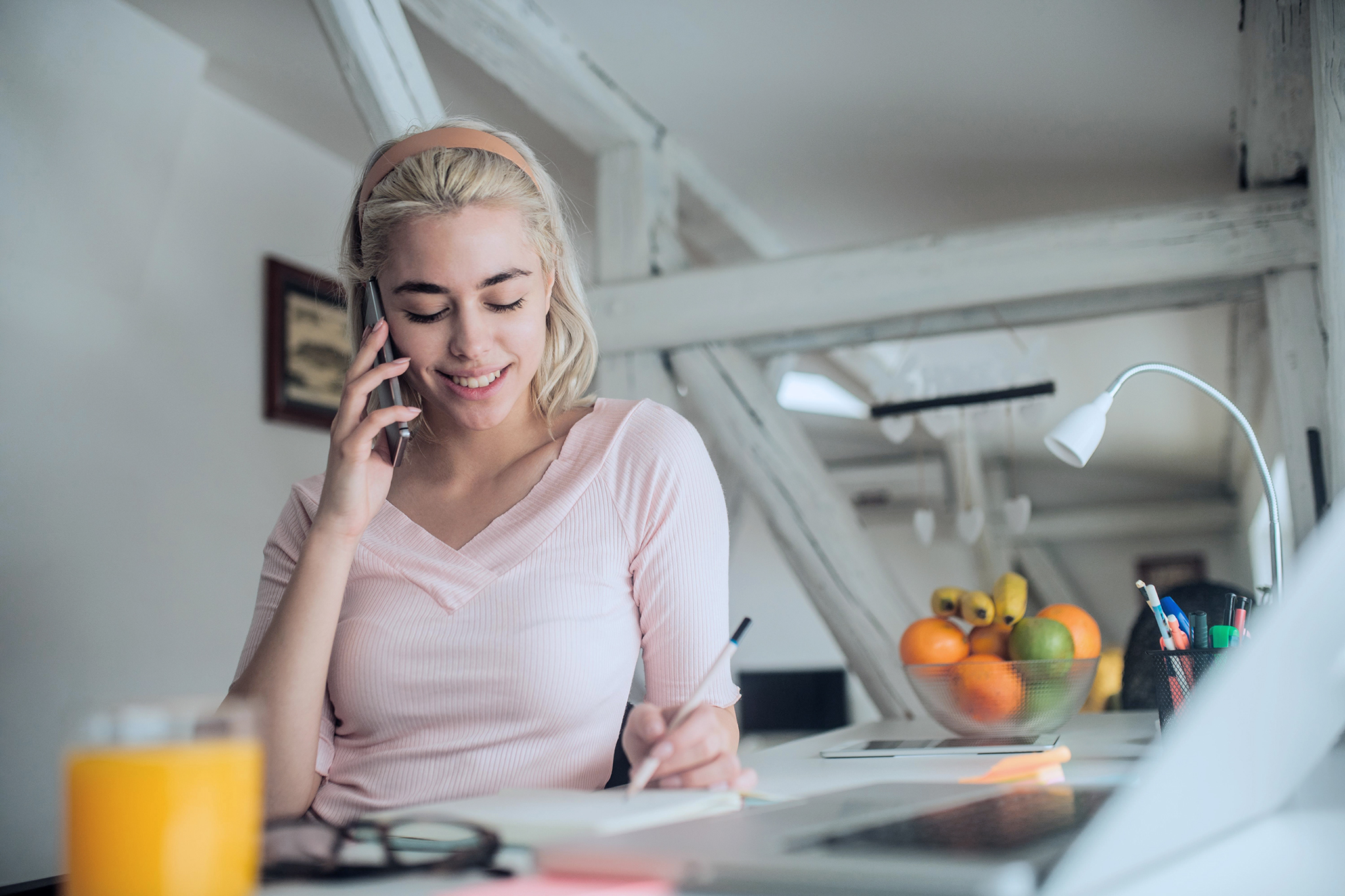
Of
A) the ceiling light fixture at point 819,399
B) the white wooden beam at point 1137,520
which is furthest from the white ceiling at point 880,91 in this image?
the white wooden beam at point 1137,520

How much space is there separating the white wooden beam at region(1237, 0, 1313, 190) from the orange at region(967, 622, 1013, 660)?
1.30 m

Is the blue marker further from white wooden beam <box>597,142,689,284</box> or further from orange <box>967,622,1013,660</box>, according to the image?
white wooden beam <box>597,142,689,284</box>

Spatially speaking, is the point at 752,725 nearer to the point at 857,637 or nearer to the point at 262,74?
the point at 857,637

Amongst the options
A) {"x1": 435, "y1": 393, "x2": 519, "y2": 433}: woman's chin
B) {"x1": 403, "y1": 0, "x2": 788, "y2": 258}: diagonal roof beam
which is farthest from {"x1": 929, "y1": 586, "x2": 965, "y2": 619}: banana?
{"x1": 403, "y1": 0, "x2": 788, "y2": 258}: diagonal roof beam

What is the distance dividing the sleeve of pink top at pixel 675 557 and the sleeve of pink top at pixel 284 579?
0.37 m

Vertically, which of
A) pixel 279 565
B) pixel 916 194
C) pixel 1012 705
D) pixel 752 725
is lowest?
pixel 752 725

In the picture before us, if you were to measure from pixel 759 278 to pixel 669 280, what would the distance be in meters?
0.25

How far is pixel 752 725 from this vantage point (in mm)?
5898

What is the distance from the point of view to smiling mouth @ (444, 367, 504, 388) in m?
1.31

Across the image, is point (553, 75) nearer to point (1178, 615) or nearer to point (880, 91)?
point (880, 91)

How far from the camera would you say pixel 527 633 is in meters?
1.13

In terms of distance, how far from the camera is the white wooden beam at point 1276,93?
1.95 meters

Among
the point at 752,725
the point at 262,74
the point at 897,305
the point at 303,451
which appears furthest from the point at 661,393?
the point at 752,725

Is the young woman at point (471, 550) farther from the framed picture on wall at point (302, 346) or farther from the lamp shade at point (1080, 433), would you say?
the framed picture on wall at point (302, 346)
